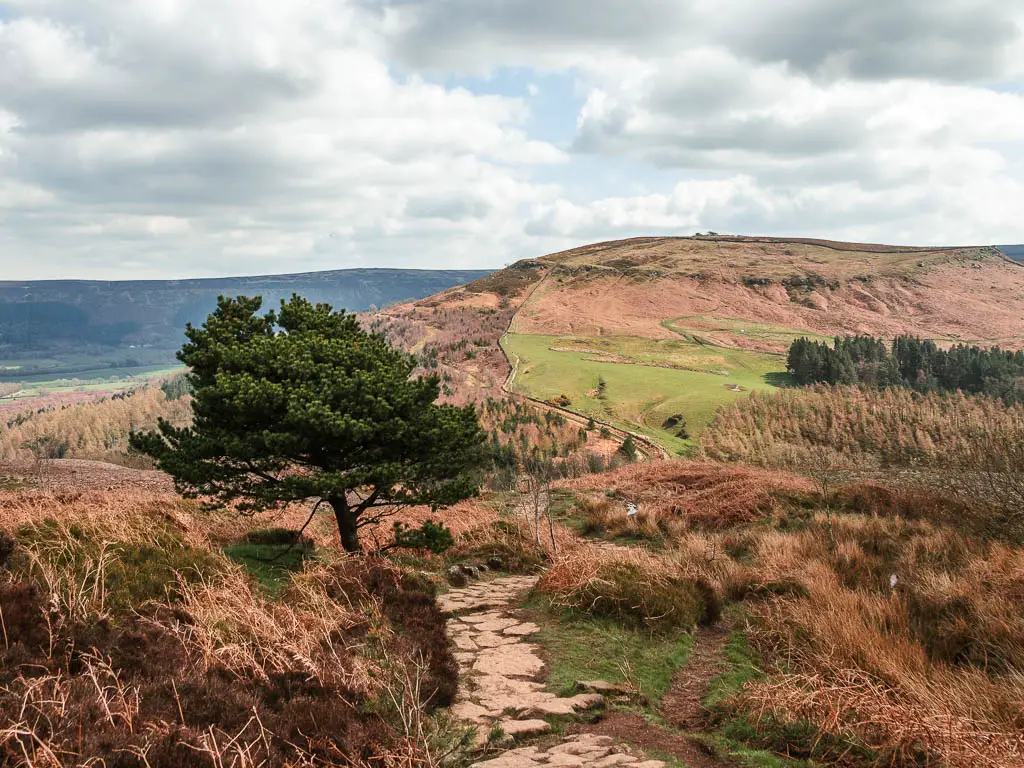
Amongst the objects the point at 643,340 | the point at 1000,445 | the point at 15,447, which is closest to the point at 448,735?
the point at 1000,445

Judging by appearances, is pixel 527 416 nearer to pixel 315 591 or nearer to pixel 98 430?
pixel 315 591

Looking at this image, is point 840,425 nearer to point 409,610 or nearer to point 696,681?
point 696,681

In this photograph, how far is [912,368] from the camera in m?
57.1

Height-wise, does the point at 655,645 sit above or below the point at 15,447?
above

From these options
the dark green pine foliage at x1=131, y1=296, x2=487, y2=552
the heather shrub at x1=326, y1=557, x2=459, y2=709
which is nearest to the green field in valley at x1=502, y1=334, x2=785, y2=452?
the dark green pine foliage at x1=131, y1=296, x2=487, y2=552

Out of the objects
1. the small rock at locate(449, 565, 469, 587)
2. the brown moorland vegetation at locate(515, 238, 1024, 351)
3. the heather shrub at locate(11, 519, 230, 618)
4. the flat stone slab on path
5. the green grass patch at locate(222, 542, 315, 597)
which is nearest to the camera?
the flat stone slab on path

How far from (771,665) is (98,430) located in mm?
88554

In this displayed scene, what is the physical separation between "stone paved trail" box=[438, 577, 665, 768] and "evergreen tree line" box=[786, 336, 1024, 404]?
4973 centimetres

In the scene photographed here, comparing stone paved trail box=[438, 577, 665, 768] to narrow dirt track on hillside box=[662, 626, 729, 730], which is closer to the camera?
stone paved trail box=[438, 577, 665, 768]

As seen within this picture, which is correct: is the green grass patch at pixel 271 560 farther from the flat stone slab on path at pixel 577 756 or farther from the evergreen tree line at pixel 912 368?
the evergreen tree line at pixel 912 368

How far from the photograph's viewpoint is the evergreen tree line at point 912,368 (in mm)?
50750

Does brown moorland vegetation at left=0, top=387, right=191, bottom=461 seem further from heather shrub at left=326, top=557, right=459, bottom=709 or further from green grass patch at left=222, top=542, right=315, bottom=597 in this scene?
heather shrub at left=326, top=557, right=459, bottom=709

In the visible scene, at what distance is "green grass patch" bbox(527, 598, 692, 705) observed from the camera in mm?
5656

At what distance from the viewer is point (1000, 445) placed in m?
10.9
